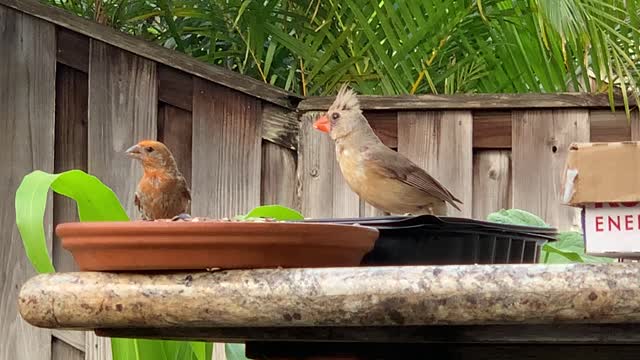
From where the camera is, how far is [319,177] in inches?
91.5

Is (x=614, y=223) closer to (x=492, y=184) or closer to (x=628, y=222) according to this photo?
(x=628, y=222)

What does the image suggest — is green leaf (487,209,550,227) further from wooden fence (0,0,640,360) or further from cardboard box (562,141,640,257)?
cardboard box (562,141,640,257)

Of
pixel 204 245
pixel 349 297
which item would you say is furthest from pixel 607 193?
pixel 204 245

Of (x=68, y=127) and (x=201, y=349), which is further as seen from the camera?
(x=68, y=127)

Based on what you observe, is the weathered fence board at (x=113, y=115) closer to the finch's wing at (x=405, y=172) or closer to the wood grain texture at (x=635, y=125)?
the finch's wing at (x=405, y=172)

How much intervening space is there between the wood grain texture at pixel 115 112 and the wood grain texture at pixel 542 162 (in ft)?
2.48

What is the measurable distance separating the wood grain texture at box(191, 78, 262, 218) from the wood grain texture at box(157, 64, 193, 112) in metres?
0.02

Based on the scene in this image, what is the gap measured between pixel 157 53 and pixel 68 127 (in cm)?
27

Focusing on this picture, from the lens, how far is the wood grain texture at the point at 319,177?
231 centimetres

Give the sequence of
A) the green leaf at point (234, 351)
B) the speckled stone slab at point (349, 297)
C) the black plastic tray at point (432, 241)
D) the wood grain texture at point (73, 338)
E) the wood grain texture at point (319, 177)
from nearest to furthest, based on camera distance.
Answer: the speckled stone slab at point (349, 297) → the black plastic tray at point (432, 241) → the green leaf at point (234, 351) → the wood grain texture at point (319, 177) → the wood grain texture at point (73, 338)

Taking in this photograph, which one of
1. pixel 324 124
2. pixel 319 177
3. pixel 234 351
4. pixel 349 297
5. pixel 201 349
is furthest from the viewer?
pixel 319 177

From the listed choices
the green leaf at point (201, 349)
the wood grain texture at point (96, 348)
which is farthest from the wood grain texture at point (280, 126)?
the green leaf at point (201, 349)

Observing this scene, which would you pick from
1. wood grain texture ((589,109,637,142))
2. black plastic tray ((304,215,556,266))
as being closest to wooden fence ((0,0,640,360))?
wood grain texture ((589,109,637,142))

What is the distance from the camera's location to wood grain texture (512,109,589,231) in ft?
7.32
